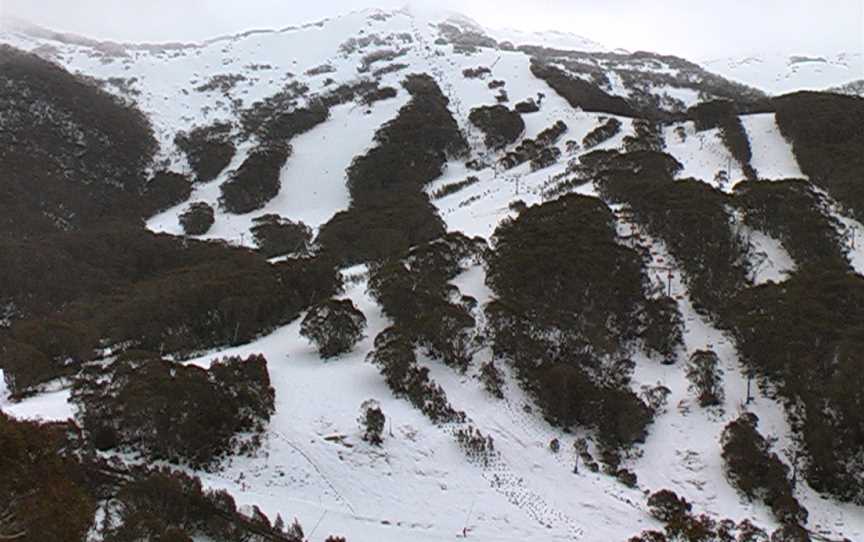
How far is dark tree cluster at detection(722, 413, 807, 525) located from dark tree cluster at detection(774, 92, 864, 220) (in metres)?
21.8

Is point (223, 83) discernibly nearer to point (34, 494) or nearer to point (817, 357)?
point (817, 357)

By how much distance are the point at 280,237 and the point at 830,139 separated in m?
44.1

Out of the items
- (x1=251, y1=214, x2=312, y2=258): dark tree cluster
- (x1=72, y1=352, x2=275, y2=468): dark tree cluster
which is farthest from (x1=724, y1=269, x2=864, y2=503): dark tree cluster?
(x1=251, y1=214, x2=312, y2=258): dark tree cluster

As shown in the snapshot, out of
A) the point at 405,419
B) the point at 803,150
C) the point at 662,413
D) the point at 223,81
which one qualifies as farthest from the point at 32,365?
the point at 223,81

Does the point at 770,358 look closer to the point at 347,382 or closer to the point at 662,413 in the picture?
the point at 662,413

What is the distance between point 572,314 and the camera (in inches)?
1121

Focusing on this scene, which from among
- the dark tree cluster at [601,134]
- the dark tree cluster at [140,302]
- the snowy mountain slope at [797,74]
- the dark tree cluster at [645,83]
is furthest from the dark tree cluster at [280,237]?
the snowy mountain slope at [797,74]

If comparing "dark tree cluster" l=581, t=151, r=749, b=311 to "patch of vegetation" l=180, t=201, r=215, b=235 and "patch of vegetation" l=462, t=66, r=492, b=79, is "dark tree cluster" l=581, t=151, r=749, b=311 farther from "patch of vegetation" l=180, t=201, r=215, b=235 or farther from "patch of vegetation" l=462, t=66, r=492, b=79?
"patch of vegetation" l=462, t=66, r=492, b=79

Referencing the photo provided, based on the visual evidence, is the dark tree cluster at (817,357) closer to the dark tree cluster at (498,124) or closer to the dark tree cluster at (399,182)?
the dark tree cluster at (399,182)

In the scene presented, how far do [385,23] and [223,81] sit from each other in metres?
57.7

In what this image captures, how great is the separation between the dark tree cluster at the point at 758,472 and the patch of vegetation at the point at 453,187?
43.6m

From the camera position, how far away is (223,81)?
4427 inches

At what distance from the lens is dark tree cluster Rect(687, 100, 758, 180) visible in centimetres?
5084

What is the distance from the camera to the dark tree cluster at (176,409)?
701 inches
